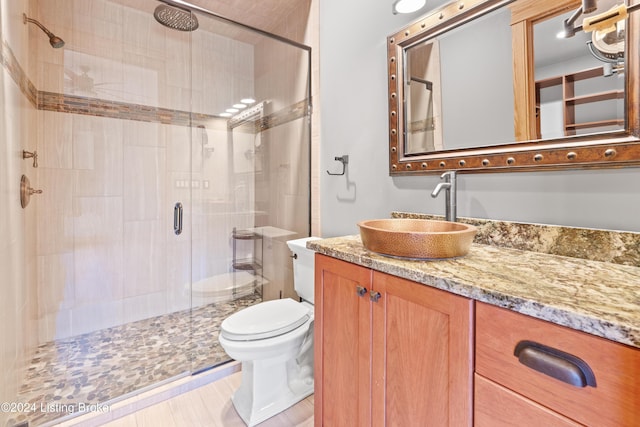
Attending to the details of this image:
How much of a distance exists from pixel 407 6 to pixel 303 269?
146 centimetres

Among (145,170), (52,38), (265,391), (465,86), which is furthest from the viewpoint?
(145,170)

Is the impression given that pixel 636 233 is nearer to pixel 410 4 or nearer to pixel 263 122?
pixel 410 4

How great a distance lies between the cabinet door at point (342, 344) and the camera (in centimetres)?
89

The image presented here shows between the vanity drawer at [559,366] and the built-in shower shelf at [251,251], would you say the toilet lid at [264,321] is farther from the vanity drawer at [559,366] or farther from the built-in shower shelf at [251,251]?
the vanity drawer at [559,366]

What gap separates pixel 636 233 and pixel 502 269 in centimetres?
40

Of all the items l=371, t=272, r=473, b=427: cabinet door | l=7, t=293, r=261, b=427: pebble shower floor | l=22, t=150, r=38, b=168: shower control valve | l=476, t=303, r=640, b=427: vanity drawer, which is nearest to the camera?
l=476, t=303, r=640, b=427: vanity drawer

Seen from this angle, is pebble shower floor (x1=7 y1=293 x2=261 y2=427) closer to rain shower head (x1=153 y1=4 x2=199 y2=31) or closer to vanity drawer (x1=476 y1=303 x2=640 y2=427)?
vanity drawer (x1=476 y1=303 x2=640 y2=427)

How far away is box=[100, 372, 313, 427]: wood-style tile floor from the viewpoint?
1396mm

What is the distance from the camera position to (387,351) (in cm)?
82

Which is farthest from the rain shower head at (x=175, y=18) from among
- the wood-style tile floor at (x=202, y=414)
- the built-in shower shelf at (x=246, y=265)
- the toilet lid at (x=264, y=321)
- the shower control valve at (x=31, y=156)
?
the wood-style tile floor at (x=202, y=414)

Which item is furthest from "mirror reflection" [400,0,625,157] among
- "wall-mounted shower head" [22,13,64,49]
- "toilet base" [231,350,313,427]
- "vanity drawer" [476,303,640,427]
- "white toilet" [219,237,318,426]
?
"wall-mounted shower head" [22,13,64,49]

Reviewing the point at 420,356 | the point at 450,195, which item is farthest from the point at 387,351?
the point at 450,195

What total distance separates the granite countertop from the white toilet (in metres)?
0.68

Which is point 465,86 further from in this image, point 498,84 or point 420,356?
point 420,356
